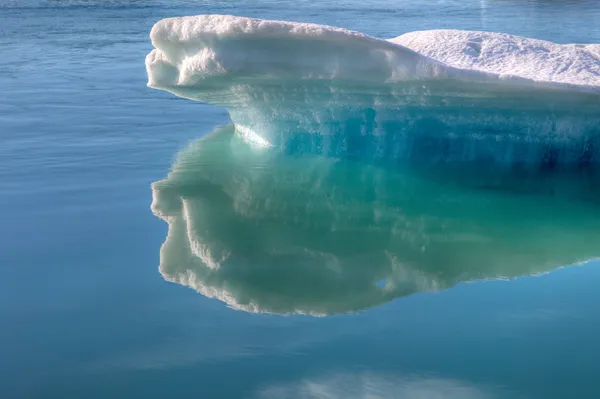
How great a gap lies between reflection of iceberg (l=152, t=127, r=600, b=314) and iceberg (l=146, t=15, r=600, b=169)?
0.24 metres

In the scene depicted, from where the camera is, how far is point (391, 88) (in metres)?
5.38

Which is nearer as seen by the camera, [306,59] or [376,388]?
[376,388]

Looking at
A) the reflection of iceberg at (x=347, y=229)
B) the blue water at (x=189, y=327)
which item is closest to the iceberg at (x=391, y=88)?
the reflection of iceberg at (x=347, y=229)

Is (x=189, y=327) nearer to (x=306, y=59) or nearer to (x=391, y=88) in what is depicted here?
(x=306, y=59)

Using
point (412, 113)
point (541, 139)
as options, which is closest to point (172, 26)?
point (412, 113)

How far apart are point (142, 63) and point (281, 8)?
29.5 feet

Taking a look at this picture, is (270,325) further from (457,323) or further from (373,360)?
(457,323)

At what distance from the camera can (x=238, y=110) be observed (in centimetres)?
670

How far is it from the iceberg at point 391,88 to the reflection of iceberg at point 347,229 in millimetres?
241

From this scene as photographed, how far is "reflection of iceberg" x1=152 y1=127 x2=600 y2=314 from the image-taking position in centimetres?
418

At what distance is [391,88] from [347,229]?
1.13m

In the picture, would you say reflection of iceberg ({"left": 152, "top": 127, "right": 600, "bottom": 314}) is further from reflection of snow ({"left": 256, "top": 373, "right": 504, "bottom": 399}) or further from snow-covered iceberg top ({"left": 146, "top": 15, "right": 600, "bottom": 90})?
snow-covered iceberg top ({"left": 146, "top": 15, "right": 600, "bottom": 90})

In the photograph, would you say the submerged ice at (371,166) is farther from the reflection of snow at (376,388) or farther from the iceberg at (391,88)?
the reflection of snow at (376,388)

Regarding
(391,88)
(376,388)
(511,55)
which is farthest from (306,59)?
(376,388)
